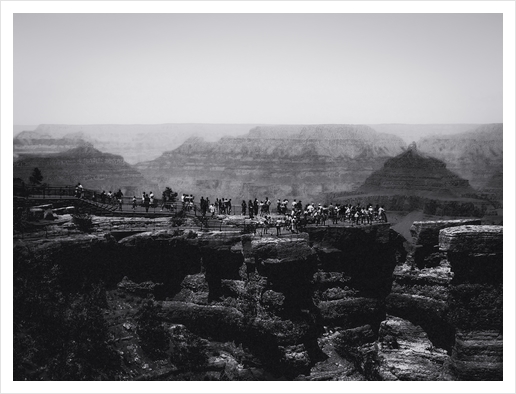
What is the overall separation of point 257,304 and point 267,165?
131 feet

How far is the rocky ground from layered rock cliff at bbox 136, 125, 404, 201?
32.3 meters

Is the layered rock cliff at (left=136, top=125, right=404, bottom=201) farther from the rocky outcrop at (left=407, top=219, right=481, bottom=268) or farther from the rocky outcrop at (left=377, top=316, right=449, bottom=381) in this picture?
the rocky outcrop at (left=377, top=316, right=449, bottom=381)

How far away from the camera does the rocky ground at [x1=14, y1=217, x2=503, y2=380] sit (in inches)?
1035

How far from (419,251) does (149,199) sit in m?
13.1

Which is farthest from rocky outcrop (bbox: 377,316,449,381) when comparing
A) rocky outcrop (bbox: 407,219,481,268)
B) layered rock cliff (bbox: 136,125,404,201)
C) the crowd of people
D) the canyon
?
layered rock cliff (bbox: 136,125,404,201)

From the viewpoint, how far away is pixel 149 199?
33906 mm

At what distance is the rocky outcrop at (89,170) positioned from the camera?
165 ft

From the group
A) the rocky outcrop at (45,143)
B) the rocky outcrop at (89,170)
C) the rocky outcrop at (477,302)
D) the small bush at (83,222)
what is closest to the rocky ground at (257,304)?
the rocky outcrop at (477,302)

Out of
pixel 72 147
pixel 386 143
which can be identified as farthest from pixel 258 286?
pixel 386 143

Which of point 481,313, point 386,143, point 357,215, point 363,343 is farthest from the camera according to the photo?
point 386,143

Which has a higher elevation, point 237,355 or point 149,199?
point 149,199

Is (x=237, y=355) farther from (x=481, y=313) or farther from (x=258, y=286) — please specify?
(x=481, y=313)

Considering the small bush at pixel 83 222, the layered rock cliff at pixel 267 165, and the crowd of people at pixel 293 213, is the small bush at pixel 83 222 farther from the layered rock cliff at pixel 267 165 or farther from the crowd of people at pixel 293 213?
the layered rock cliff at pixel 267 165

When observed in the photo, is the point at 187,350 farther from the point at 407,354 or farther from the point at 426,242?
the point at 426,242
